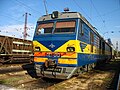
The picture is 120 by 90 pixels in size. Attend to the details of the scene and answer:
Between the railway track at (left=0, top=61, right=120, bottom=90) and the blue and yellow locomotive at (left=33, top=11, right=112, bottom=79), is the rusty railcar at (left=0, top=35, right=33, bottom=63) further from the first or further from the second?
the blue and yellow locomotive at (left=33, top=11, right=112, bottom=79)

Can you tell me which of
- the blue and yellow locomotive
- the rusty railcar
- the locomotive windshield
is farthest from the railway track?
the rusty railcar

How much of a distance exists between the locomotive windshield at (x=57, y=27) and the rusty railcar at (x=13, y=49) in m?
8.02

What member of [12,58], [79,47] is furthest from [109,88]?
[12,58]

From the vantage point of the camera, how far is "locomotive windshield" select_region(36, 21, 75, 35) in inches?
334

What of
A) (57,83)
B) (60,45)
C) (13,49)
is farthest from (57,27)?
(13,49)

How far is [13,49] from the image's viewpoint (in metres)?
17.3

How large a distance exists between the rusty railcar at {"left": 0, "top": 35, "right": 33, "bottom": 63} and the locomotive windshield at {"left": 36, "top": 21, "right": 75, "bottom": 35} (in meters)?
8.02

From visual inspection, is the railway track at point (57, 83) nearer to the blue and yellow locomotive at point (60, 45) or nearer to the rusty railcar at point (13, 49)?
the blue and yellow locomotive at point (60, 45)

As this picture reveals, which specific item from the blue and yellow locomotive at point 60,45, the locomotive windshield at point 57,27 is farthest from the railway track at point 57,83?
the locomotive windshield at point 57,27

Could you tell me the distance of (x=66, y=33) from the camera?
8328 mm

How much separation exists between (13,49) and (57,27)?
31.8 feet

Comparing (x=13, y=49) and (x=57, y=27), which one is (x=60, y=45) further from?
(x=13, y=49)

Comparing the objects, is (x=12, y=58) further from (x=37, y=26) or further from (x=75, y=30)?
(x=75, y=30)

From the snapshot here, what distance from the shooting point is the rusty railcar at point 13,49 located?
53.3 ft
